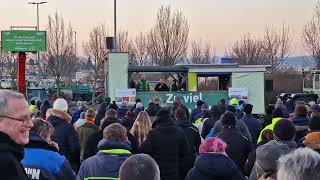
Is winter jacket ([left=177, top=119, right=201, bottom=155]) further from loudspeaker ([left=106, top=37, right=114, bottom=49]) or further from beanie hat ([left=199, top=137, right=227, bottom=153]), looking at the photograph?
loudspeaker ([left=106, top=37, right=114, bottom=49])

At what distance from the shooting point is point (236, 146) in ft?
27.5

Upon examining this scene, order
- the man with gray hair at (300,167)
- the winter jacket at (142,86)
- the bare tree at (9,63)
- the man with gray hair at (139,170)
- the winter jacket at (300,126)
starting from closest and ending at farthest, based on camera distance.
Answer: the man with gray hair at (300,167) → the man with gray hair at (139,170) → the winter jacket at (300,126) → the winter jacket at (142,86) → the bare tree at (9,63)

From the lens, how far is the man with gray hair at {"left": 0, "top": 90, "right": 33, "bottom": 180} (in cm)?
354

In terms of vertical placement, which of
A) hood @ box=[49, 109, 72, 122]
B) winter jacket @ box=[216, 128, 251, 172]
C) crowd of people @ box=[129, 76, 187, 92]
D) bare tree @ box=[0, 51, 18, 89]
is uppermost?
bare tree @ box=[0, 51, 18, 89]

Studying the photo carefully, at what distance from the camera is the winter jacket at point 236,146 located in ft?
27.5

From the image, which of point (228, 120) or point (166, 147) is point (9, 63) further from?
point (166, 147)

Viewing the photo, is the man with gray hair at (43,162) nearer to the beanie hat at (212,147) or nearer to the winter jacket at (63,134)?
the beanie hat at (212,147)

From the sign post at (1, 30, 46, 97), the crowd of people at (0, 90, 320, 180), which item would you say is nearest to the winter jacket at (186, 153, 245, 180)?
the crowd of people at (0, 90, 320, 180)

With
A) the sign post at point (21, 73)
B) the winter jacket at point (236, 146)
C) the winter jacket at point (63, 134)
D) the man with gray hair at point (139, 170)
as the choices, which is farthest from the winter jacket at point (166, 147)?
the sign post at point (21, 73)

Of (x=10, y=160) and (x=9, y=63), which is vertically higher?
(x=9, y=63)

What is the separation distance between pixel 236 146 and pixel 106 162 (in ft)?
9.63

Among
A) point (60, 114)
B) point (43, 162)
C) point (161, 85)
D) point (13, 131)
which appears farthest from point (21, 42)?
point (13, 131)

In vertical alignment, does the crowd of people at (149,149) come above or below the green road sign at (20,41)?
below

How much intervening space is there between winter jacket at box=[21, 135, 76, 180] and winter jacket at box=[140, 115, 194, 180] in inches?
115
